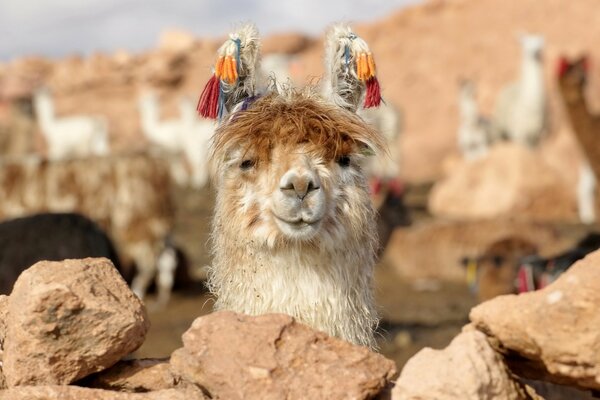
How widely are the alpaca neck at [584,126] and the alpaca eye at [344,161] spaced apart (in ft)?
23.8

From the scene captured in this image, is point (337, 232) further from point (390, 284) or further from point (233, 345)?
point (390, 284)

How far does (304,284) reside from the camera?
3.51 meters

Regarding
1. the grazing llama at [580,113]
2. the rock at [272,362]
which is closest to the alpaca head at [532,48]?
the grazing llama at [580,113]

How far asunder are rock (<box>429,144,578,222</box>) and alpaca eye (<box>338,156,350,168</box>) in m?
13.4

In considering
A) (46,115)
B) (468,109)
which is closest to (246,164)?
(468,109)

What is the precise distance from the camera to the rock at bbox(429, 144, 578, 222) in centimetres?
1784

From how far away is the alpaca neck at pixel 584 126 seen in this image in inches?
Answer: 405

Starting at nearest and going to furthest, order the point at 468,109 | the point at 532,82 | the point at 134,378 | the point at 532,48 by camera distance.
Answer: the point at 134,378, the point at 532,82, the point at 532,48, the point at 468,109

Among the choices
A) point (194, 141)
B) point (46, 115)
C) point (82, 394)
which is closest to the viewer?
point (82, 394)

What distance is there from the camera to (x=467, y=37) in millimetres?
47719

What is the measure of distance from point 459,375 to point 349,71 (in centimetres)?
144

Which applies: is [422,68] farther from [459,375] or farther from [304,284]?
[459,375]

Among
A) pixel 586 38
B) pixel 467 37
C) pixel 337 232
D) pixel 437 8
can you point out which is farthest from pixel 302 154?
pixel 437 8

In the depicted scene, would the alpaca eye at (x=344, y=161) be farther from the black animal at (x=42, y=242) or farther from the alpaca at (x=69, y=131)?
the alpaca at (x=69, y=131)
